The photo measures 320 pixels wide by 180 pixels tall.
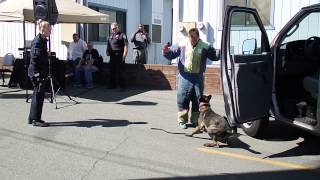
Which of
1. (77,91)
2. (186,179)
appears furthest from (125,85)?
(186,179)

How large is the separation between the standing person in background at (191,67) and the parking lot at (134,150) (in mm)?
359

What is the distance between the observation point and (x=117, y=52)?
477 inches

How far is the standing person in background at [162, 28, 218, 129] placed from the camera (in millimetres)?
7434

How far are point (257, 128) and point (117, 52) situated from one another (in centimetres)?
587

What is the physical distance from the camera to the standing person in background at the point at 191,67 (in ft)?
24.4

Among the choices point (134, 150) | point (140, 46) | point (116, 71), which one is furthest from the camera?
point (140, 46)

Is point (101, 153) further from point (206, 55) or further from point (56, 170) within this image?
point (206, 55)

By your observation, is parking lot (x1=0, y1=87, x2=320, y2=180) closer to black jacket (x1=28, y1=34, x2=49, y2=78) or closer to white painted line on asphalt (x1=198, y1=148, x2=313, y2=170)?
white painted line on asphalt (x1=198, y1=148, x2=313, y2=170)

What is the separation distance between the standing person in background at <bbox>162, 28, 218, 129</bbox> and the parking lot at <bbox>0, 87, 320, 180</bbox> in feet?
1.18

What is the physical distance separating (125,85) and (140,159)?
22.2 feet

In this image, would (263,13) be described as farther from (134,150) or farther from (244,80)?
(134,150)

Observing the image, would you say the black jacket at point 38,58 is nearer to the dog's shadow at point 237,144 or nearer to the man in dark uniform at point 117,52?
the dog's shadow at point 237,144

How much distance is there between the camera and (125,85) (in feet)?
41.6

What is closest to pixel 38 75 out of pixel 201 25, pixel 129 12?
pixel 201 25
